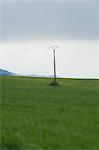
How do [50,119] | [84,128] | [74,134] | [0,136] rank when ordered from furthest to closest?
[50,119], [84,128], [74,134], [0,136]

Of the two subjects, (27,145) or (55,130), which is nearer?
(27,145)

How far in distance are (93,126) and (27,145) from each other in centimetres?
551

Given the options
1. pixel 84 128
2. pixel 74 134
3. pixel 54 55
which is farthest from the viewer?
pixel 54 55

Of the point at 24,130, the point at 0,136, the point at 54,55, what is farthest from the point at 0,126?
the point at 54,55

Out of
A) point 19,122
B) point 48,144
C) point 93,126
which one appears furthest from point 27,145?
point 93,126

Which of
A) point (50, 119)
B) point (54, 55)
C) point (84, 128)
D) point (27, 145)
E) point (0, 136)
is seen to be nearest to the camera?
point (27, 145)

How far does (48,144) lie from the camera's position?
11727mm

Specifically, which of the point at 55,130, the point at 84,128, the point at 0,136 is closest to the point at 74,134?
the point at 55,130

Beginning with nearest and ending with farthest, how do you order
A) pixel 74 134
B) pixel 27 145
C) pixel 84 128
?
pixel 27 145
pixel 74 134
pixel 84 128

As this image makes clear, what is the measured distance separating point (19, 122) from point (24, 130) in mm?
1953

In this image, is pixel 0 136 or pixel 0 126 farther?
pixel 0 126

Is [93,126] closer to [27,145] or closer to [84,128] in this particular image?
[84,128]

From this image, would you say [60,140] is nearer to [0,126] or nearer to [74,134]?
[74,134]

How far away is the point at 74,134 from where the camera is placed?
1367cm
